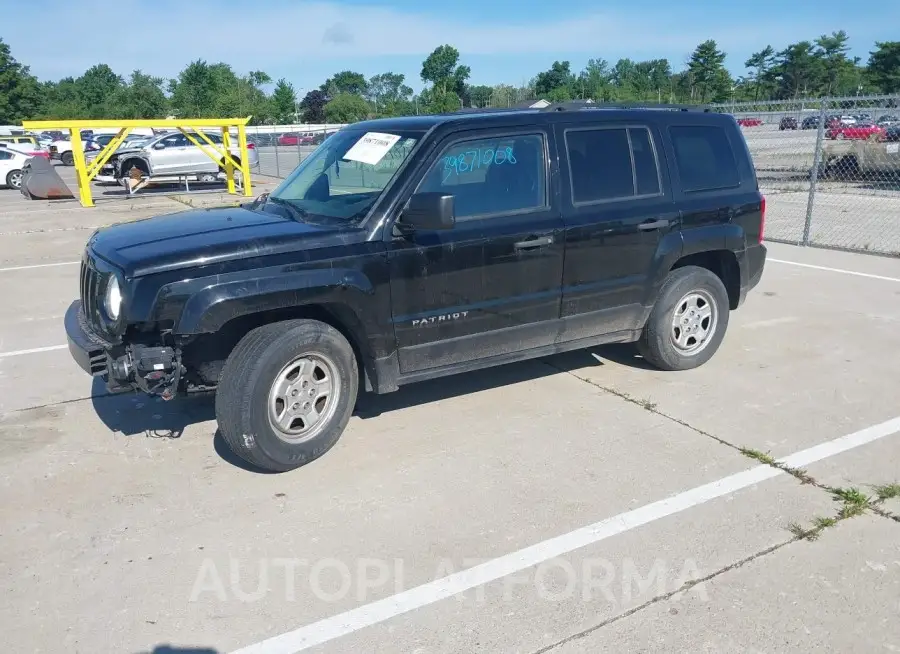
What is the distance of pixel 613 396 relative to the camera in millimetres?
5312

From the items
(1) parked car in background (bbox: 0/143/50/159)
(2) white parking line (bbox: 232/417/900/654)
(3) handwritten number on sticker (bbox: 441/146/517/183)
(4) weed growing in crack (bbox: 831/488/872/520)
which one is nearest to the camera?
(2) white parking line (bbox: 232/417/900/654)

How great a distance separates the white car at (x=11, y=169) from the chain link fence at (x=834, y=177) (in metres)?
22.0

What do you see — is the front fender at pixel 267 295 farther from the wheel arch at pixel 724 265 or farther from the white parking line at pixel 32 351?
the white parking line at pixel 32 351

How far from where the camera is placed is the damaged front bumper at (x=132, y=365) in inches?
153

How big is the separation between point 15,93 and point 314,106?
38.6 metres

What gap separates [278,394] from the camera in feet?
13.4

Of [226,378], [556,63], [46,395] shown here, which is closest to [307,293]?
[226,378]

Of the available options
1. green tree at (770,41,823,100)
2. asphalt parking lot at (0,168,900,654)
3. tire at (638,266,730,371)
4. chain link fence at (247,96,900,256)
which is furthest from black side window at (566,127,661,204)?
green tree at (770,41,823,100)

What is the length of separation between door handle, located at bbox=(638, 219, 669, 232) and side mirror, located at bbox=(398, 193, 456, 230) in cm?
168

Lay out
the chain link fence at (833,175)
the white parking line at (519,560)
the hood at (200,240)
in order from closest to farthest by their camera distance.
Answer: the white parking line at (519,560) → the hood at (200,240) → the chain link fence at (833,175)

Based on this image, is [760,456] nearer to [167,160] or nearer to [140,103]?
[167,160]

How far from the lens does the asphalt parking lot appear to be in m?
2.97

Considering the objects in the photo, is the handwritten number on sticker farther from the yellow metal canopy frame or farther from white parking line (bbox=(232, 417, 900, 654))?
the yellow metal canopy frame

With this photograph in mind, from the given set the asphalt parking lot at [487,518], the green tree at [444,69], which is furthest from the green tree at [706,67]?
the asphalt parking lot at [487,518]
